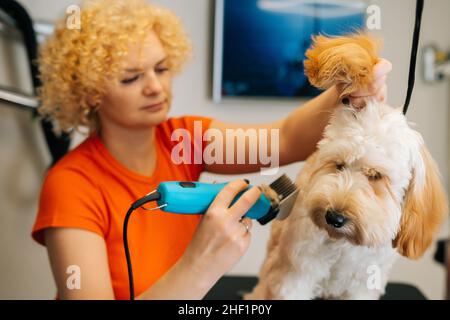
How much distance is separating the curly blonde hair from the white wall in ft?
0.13

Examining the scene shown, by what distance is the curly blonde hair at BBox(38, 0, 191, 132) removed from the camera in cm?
64

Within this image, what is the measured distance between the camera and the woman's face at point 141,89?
64cm

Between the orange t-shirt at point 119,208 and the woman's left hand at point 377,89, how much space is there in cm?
30

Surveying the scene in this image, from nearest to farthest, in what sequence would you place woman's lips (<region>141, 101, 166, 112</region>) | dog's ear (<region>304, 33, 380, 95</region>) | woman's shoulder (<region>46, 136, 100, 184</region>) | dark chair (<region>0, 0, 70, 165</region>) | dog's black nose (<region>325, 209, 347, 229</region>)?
dog's ear (<region>304, 33, 380, 95</region>)
dog's black nose (<region>325, 209, 347, 229</region>)
woman's lips (<region>141, 101, 166, 112</region>)
woman's shoulder (<region>46, 136, 100, 184</region>)
dark chair (<region>0, 0, 70, 165</region>)

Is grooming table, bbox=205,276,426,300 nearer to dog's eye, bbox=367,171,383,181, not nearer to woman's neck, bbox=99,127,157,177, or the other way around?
woman's neck, bbox=99,127,157,177

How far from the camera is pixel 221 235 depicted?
56 cm

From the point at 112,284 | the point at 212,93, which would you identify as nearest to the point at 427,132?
the point at 212,93

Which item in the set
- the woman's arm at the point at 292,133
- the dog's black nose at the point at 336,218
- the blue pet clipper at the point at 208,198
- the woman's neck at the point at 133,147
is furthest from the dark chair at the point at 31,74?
the dog's black nose at the point at 336,218

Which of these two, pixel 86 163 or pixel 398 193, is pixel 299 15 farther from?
pixel 86 163

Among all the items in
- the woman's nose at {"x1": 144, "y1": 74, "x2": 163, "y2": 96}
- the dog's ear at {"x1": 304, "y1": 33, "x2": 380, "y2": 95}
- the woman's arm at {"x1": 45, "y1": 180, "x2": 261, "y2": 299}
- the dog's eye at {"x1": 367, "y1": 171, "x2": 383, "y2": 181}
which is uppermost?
the dog's ear at {"x1": 304, "y1": 33, "x2": 380, "y2": 95}

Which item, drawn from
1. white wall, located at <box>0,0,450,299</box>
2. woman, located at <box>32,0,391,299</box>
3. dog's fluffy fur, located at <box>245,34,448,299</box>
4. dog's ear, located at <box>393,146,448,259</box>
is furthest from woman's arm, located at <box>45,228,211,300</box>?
dog's ear, located at <box>393,146,448,259</box>

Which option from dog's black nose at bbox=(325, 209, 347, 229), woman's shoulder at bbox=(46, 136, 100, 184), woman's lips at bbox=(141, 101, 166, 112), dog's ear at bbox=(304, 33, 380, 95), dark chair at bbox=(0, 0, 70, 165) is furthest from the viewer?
dark chair at bbox=(0, 0, 70, 165)

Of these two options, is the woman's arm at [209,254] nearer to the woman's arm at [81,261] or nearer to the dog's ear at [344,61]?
the woman's arm at [81,261]

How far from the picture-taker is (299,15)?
718 mm
